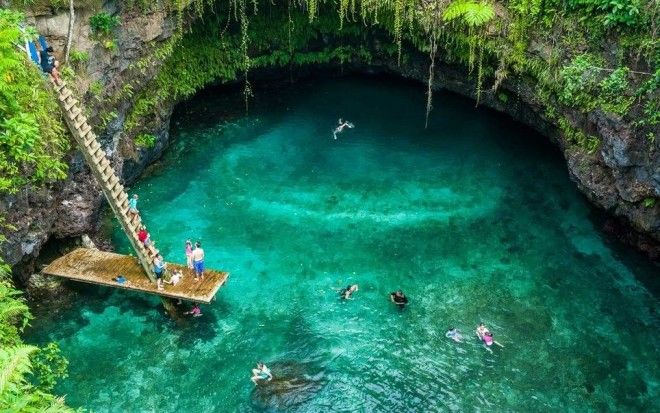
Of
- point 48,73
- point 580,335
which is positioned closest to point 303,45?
point 48,73

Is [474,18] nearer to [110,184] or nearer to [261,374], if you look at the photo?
[110,184]

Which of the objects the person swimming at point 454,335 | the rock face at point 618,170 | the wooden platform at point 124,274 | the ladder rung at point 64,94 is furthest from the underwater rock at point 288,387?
the rock face at point 618,170

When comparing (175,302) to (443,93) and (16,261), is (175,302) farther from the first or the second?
(443,93)

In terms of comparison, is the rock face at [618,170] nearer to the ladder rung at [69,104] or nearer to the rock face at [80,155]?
the rock face at [80,155]

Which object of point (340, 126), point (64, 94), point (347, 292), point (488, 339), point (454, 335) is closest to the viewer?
point (64, 94)

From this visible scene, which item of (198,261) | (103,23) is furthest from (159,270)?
(103,23)

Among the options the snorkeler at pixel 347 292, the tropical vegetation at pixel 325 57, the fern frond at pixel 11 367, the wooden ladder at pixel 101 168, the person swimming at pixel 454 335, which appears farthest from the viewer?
the snorkeler at pixel 347 292

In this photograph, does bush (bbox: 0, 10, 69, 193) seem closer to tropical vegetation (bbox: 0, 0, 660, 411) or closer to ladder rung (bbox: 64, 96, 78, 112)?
tropical vegetation (bbox: 0, 0, 660, 411)
